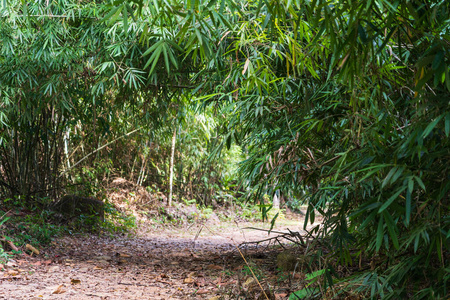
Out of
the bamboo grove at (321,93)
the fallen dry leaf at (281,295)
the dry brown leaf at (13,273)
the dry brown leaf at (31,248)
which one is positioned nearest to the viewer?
the bamboo grove at (321,93)

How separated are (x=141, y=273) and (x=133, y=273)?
7cm

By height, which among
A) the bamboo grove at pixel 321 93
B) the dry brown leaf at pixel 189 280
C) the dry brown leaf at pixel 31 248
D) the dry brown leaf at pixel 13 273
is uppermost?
the bamboo grove at pixel 321 93

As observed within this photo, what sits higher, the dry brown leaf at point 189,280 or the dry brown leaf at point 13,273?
the dry brown leaf at point 189,280

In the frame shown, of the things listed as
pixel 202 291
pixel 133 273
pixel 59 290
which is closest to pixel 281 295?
pixel 202 291

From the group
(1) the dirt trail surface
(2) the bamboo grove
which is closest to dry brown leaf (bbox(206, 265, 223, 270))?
(1) the dirt trail surface

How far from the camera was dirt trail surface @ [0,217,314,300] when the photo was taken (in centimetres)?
268

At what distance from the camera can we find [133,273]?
350 cm

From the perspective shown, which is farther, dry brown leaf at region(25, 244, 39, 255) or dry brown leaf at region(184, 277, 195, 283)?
dry brown leaf at region(25, 244, 39, 255)

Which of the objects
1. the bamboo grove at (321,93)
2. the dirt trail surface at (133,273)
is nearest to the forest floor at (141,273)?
the dirt trail surface at (133,273)

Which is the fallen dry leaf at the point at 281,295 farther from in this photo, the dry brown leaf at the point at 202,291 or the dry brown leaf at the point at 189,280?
the dry brown leaf at the point at 189,280

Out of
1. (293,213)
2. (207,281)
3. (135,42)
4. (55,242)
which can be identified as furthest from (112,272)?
(293,213)

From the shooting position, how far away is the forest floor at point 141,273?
8.64 feet

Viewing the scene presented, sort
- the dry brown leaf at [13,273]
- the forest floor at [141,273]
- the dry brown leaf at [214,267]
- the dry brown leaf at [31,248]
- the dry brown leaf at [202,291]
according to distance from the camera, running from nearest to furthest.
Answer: the forest floor at [141,273] → the dry brown leaf at [202,291] → the dry brown leaf at [13,273] → the dry brown leaf at [214,267] → the dry brown leaf at [31,248]

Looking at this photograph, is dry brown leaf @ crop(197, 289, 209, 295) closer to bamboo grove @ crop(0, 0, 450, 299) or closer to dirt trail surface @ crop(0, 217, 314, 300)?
dirt trail surface @ crop(0, 217, 314, 300)
